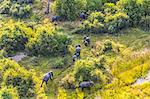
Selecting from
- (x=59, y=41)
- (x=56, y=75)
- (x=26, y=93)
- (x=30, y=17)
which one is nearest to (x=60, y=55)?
(x=59, y=41)

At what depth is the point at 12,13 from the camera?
4266cm

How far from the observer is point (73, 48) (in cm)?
3406

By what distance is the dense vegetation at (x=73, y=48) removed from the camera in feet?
94.8

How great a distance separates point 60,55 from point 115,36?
5.40m

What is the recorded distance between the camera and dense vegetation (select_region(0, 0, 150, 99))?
2889 centimetres

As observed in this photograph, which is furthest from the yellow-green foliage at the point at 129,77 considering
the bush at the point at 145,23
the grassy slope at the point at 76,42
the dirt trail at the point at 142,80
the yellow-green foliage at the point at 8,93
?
the yellow-green foliage at the point at 8,93

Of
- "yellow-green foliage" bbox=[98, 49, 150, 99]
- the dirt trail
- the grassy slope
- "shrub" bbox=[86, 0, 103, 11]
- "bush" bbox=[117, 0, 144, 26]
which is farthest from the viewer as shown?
"shrub" bbox=[86, 0, 103, 11]

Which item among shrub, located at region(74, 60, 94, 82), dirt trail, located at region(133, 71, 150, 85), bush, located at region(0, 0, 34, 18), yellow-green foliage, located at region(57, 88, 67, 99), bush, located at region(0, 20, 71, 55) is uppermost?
bush, located at region(0, 0, 34, 18)

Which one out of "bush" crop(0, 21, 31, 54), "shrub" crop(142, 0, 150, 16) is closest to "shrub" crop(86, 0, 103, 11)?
"shrub" crop(142, 0, 150, 16)

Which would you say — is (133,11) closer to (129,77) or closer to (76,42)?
(76,42)

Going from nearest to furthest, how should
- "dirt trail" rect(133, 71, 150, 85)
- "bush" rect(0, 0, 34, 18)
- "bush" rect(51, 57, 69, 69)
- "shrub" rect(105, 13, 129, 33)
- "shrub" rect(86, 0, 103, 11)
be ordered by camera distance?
1. "dirt trail" rect(133, 71, 150, 85)
2. "bush" rect(51, 57, 69, 69)
3. "shrub" rect(105, 13, 129, 33)
4. "shrub" rect(86, 0, 103, 11)
5. "bush" rect(0, 0, 34, 18)

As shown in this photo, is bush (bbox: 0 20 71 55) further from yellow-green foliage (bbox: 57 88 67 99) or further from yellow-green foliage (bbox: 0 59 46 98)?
yellow-green foliage (bbox: 57 88 67 99)

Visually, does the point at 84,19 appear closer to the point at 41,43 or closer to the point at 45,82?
the point at 41,43

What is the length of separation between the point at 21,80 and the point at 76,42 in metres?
8.01
